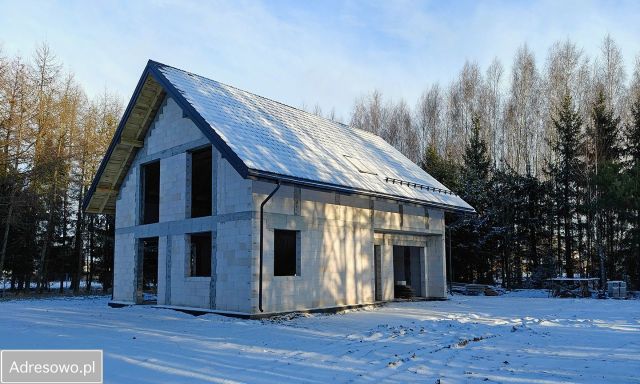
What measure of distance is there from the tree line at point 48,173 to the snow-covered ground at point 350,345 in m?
12.6

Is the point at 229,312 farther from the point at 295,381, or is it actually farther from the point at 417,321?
the point at 295,381

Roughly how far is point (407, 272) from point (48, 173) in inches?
735

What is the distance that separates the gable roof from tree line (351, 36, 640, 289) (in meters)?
9.98

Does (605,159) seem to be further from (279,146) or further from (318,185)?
(279,146)

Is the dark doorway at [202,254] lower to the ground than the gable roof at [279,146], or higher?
lower

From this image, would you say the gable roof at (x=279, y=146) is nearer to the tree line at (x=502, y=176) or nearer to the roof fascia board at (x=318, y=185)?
the roof fascia board at (x=318, y=185)

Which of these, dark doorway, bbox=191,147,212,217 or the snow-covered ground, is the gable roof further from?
the snow-covered ground

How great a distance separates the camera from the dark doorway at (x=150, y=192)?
18.2 m

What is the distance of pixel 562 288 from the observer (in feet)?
80.1

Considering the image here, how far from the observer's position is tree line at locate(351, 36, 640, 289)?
96.1ft

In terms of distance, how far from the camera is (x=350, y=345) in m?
9.30

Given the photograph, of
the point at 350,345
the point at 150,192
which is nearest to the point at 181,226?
the point at 150,192

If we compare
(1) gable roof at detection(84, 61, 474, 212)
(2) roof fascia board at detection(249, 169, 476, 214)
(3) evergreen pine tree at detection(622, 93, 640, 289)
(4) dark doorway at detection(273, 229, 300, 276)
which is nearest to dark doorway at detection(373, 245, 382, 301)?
(2) roof fascia board at detection(249, 169, 476, 214)

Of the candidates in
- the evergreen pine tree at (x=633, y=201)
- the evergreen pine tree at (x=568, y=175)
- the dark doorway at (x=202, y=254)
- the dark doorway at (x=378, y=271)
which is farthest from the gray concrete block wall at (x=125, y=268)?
the evergreen pine tree at (x=568, y=175)
